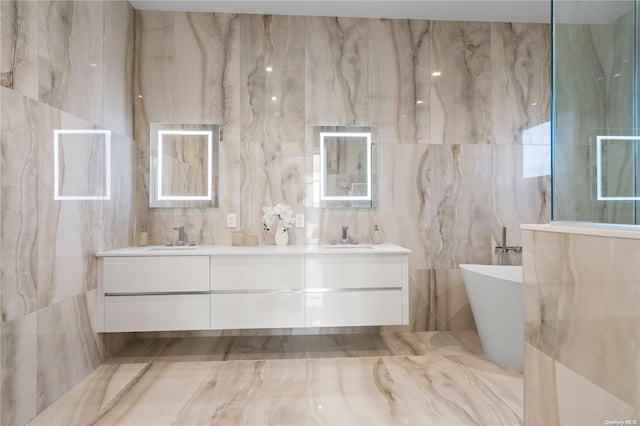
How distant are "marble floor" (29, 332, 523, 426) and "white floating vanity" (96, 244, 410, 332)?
285 millimetres

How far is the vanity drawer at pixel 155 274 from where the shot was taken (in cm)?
229

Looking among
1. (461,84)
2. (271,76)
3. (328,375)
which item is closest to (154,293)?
(328,375)

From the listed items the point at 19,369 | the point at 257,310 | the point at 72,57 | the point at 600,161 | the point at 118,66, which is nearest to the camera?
the point at 600,161

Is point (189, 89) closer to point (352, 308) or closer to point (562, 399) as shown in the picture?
point (352, 308)

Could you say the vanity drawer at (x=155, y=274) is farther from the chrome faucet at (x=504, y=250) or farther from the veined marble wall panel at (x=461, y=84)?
the chrome faucet at (x=504, y=250)

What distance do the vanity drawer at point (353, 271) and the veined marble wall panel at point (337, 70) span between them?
1230mm

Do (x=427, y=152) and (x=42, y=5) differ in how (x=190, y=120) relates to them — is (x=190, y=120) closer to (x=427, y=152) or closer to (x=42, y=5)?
(x=42, y=5)

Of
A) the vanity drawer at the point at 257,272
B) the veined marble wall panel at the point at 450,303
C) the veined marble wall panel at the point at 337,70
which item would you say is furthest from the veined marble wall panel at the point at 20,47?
the veined marble wall panel at the point at 450,303

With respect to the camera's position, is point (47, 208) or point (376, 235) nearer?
point (47, 208)

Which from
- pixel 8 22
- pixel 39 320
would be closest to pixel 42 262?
pixel 39 320

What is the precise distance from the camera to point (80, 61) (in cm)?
211

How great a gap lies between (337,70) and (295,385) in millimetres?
2476

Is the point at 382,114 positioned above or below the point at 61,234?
above

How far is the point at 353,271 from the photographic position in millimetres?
2441
